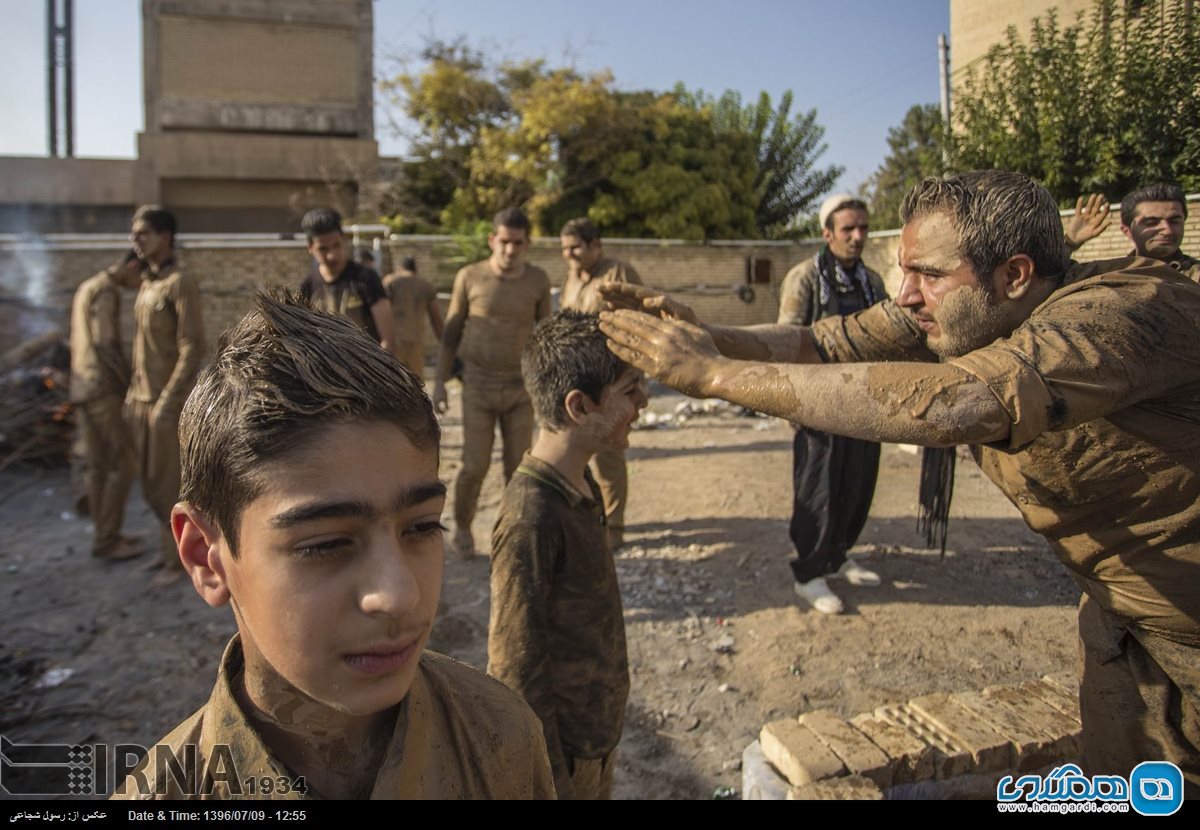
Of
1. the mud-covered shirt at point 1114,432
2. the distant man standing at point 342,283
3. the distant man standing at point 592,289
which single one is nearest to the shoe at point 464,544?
the distant man standing at point 592,289

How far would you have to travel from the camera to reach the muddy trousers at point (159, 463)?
4.72m

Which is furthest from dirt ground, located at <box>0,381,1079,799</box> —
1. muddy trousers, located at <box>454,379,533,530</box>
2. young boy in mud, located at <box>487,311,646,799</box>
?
young boy in mud, located at <box>487,311,646,799</box>

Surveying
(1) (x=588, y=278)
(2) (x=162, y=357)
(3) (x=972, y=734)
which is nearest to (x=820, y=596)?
(3) (x=972, y=734)

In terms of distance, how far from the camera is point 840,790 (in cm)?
221

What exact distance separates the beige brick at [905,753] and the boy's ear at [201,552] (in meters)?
2.16

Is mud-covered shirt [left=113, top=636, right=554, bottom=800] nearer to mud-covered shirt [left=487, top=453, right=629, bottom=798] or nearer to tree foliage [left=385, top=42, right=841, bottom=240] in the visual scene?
mud-covered shirt [left=487, top=453, right=629, bottom=798]

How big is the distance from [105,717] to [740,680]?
9.69 feet

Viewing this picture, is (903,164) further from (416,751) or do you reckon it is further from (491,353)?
(416,751)

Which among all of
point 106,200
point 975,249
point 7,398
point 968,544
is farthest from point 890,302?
point 106,200

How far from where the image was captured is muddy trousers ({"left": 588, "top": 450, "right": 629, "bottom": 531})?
4836 millimetres

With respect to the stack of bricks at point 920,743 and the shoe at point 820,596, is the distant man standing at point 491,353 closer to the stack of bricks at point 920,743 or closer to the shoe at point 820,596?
the shoe at point 820,596

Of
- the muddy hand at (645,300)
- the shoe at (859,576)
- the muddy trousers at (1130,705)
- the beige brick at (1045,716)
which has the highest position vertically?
the muddy hand at (645,300)

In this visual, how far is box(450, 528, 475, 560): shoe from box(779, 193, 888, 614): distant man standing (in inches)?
84.1

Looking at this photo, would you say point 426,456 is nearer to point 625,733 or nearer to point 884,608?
point 625,733
